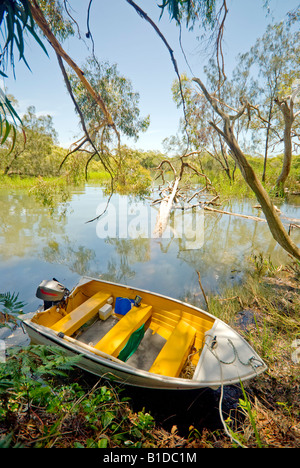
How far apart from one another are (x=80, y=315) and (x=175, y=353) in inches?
62.3

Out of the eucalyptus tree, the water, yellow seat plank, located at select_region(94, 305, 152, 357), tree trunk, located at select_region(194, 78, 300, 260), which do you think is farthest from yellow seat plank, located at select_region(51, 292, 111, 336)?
the eucalyptus tree

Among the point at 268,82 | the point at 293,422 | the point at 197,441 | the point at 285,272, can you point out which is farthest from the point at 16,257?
the point at 268,82

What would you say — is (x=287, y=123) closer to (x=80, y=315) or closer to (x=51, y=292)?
(x=80, y=315)

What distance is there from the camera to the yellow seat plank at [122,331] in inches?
102

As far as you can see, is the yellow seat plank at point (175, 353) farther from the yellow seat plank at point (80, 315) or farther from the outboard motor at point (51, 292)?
the outboard motor at point (51, 292)

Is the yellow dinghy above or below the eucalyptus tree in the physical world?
below

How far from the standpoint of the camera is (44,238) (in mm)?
7711

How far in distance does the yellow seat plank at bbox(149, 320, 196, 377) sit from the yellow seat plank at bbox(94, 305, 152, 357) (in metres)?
0.52

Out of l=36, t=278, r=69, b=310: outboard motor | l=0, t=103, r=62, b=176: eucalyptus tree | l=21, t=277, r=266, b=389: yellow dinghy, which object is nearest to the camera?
l=21, t=277, r=266, b=389: yellow dinghy

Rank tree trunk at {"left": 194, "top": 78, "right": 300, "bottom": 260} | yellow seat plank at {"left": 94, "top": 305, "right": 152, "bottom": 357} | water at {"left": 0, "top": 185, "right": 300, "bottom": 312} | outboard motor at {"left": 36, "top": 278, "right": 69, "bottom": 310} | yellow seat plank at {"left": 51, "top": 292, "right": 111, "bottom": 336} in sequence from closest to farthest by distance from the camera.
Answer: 1. yellow seat plank at {"left": 94, "top": 305, "right": 152, "bottom": 357}
2. yellow seat plank at {"left": 51, "top": 292, "right": 111, "bottom": 336}
3. outboard motor at {"left": 36, "top": 278, "right": 69, "bottom": 310}
4. tree trunk at {"left": 194, "top": 78, "right": 300, "bottom": 260}
5. water at {"left": 0, "top": 185, "right": 300, "bottom": 312}

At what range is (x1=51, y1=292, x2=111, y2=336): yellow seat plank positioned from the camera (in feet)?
9.51

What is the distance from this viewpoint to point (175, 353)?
2.47 meters

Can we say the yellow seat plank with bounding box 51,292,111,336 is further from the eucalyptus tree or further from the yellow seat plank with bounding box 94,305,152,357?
the eucalyptus tree
